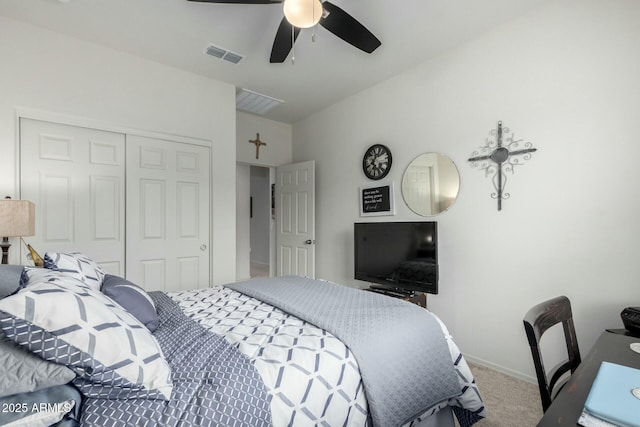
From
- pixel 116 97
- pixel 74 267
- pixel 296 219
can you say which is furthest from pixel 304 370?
pixel 296 219

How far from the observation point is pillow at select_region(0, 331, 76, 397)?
726 mm

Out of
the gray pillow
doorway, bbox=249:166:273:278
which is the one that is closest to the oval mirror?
the gray pillow

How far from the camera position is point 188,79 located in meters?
3.21

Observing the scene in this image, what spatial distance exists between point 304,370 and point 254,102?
3.59m

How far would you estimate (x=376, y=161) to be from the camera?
3441 millimetres

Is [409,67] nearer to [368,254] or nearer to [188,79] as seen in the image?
[368,254]

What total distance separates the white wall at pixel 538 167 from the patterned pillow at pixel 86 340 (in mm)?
2507

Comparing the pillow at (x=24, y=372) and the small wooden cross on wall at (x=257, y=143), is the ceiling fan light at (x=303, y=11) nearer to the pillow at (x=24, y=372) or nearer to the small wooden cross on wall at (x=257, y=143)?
the pillow at (x=24, y=372)

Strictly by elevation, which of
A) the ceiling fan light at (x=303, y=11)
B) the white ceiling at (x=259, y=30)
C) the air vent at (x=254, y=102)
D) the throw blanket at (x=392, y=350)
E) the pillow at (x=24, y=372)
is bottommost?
the throw blanket at (x=392, y=350)

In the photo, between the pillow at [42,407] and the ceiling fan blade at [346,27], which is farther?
the ceiling fan blade at [346,27]

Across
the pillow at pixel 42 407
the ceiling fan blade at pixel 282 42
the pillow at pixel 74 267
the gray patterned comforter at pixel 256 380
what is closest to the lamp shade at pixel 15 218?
the pillow at pixel 74 267

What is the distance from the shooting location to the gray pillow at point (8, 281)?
1292mm

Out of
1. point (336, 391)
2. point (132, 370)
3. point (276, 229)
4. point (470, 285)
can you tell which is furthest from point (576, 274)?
point (276, 229)

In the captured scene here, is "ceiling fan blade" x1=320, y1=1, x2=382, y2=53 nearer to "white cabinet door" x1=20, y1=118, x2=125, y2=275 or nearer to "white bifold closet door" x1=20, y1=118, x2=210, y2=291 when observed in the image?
"white bifold closet door" x1=20, y1=118, x2=210, y2=291
